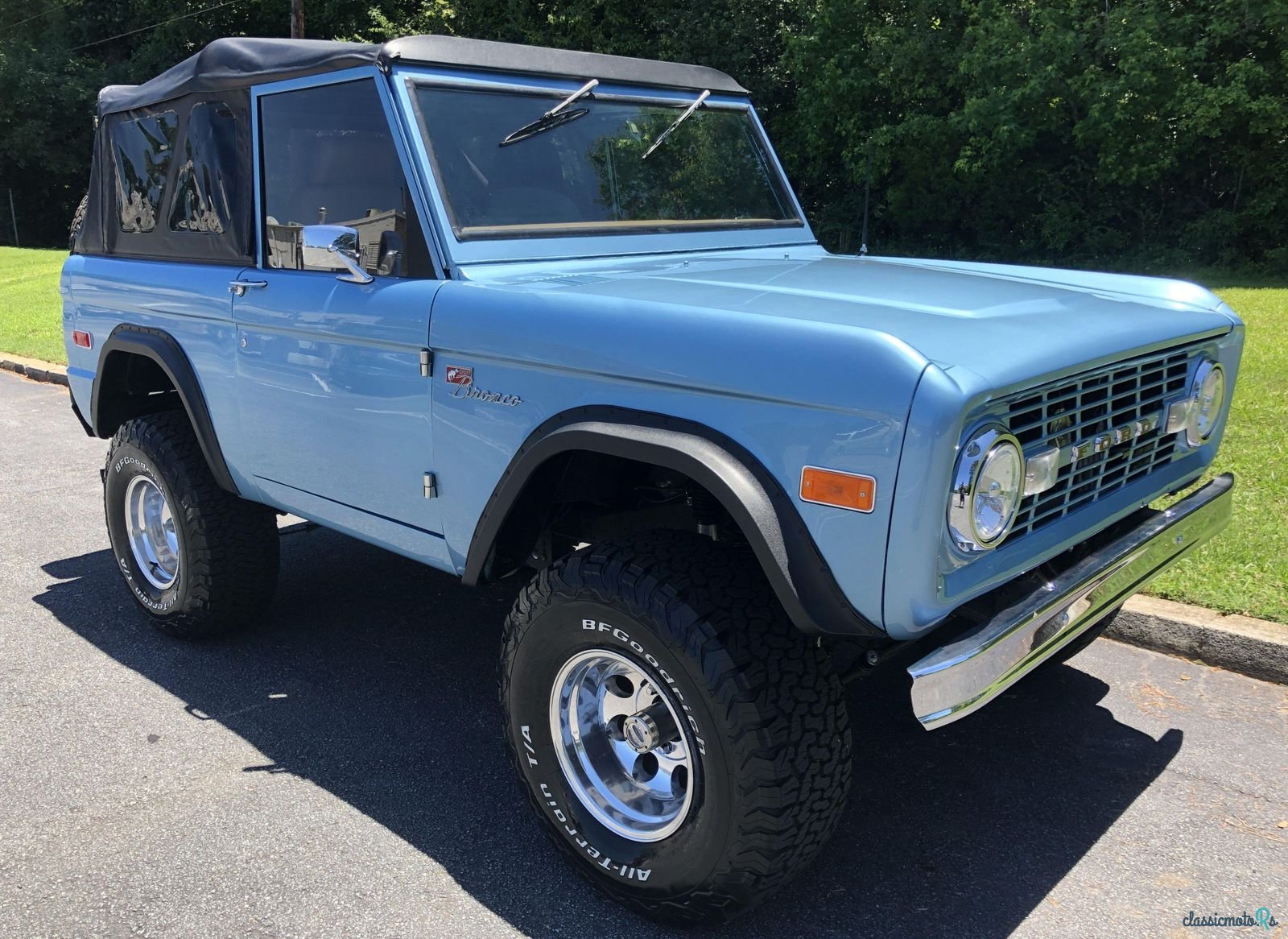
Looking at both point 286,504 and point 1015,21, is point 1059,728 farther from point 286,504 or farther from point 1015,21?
point 1015,21

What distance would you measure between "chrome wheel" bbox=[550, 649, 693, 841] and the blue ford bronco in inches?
0.4

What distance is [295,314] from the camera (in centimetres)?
348

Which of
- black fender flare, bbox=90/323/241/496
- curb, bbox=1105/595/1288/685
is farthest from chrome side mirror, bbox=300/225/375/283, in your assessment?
curb, bbox=1105/595/1288/685

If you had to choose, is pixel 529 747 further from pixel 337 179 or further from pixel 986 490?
pixel 337 179

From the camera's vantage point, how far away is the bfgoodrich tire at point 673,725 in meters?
2.42

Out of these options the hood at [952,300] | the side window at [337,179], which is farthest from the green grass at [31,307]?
the hood at [952,300]

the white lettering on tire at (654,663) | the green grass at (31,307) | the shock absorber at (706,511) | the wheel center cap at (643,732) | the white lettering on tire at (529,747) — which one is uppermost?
the shock absorber at (706,511)

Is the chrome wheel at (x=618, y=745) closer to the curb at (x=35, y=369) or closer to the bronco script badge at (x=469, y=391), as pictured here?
the bronco script badge at (x=469, y=391)

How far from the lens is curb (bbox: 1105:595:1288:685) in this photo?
152 inches

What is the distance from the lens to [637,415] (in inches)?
101

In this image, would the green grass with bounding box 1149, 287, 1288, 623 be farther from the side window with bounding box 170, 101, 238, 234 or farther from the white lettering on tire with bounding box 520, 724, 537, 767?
the side window with bounding box 170, 101, 238, 234

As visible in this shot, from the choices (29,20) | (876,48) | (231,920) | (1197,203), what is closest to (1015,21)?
(876,48)

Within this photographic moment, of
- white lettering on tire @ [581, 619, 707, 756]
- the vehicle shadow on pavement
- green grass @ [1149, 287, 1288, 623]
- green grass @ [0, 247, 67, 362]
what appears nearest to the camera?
white lettering on tire @ [581, 619, 707, 756]

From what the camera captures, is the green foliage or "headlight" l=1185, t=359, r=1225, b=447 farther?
the green foliage
